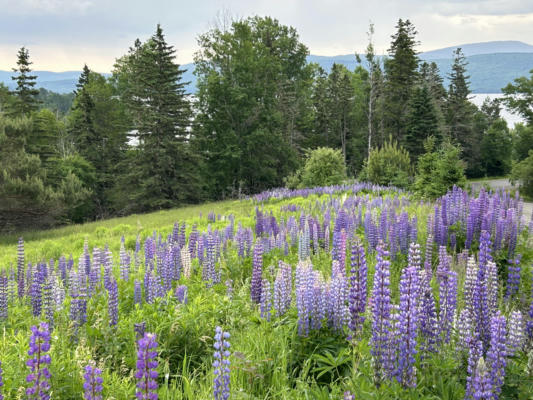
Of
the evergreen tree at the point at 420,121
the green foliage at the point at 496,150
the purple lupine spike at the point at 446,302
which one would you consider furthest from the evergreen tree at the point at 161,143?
the green foliage at the point at 496,150

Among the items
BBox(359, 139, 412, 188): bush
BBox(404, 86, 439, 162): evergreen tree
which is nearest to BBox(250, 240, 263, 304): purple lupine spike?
BBox(359, 139, 412, 188): bush

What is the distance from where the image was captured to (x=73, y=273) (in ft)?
16.6

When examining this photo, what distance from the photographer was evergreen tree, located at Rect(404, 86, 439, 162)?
41.4 m

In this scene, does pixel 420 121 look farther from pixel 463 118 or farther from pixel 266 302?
pixel 266 302

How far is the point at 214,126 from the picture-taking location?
3847cm

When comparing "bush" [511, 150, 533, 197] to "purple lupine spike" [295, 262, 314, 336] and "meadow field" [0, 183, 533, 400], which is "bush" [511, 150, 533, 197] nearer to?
"meadow field" [0, 183, 533, 400]

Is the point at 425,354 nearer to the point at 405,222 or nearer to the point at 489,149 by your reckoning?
the point at 405,222

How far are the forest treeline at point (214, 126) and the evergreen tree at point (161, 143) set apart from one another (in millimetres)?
114

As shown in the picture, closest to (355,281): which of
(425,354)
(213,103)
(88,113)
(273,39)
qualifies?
(425,354)

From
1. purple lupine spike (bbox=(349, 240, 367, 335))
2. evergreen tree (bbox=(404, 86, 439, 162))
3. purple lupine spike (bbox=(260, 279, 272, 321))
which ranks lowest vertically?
purple lupine spike (bbox=(260, 279, 272, 321))

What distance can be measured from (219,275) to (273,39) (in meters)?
48.3

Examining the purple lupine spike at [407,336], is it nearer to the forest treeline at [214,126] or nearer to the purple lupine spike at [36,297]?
the purple lupine spike at [36,297]

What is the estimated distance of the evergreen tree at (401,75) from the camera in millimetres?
48312

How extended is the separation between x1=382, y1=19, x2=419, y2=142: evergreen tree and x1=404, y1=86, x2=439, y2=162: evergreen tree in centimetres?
571
